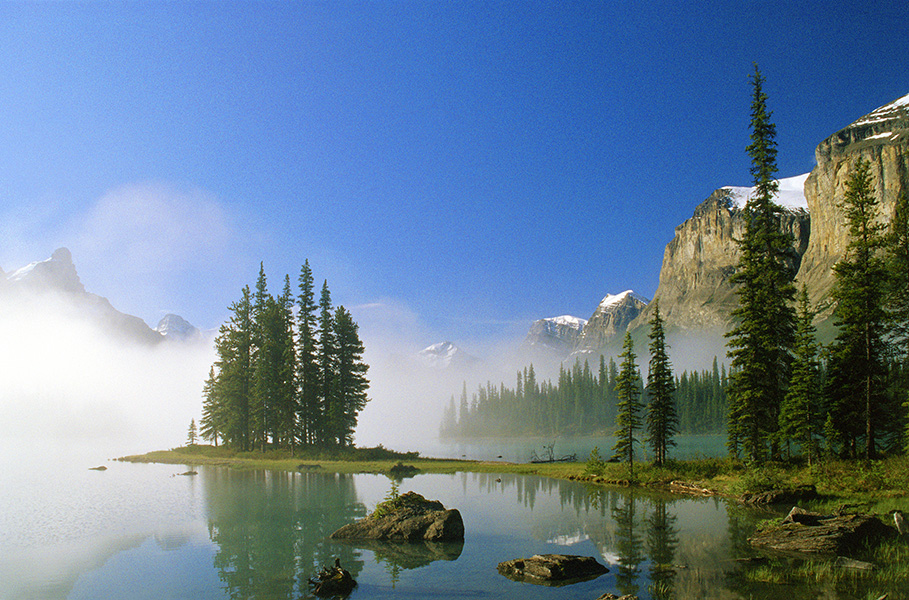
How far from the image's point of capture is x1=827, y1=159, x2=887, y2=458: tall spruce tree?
35625mm

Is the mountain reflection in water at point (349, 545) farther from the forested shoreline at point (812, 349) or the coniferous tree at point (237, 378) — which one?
the coniferous tree at point (237, 378)

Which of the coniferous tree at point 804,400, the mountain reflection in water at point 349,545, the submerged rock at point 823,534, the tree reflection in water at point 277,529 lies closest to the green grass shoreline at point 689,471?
the coniferous tree at point 804,400

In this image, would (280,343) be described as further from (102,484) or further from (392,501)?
(392,501)

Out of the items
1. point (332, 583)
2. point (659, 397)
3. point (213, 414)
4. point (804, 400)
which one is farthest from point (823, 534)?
point (213, 414)

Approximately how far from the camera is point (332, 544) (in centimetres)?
2445

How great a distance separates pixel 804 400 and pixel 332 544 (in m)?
32.3

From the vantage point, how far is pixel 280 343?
237ft

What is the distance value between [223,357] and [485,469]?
44573 mm

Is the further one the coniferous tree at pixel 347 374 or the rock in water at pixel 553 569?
the coniferous tree at pixel 347 374

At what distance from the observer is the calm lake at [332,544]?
17969 millimetres

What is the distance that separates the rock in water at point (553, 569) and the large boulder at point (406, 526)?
5.94 meters

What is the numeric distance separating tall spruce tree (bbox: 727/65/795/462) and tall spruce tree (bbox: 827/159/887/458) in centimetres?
348

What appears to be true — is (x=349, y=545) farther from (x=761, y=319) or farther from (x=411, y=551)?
(x=761, y=319)

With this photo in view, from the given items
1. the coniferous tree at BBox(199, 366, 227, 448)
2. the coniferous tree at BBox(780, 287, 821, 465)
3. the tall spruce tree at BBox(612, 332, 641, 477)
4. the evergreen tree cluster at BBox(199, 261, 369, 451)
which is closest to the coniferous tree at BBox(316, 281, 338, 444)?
the evergreen tree cluster at BBox(199, 261, 369, 451)
